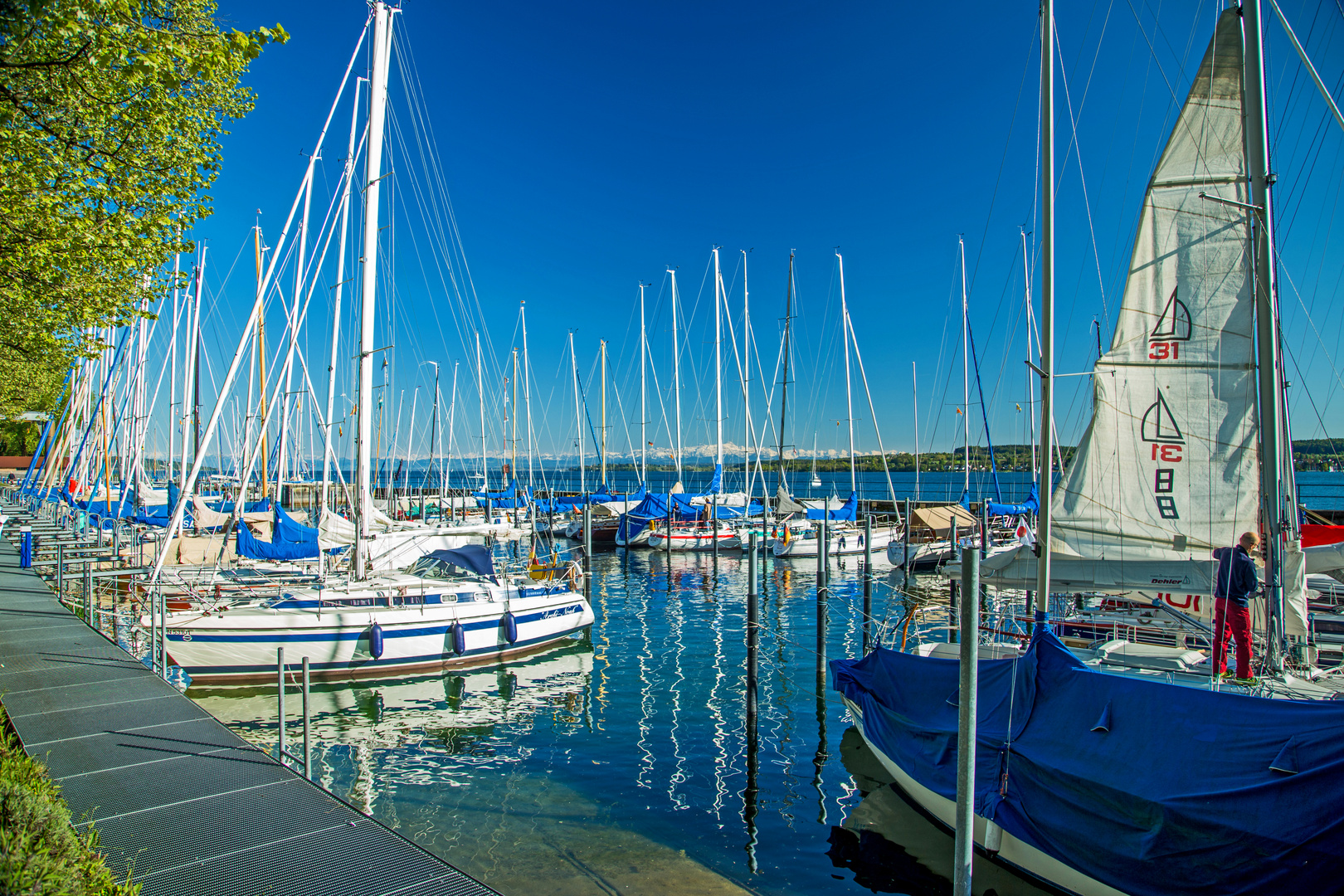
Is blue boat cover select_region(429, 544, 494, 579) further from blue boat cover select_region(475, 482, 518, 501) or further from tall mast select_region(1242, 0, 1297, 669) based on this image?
blue boat cover select_region(475, 482, 518, 501)

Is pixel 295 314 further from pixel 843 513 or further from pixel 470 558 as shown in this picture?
pixel 843 513

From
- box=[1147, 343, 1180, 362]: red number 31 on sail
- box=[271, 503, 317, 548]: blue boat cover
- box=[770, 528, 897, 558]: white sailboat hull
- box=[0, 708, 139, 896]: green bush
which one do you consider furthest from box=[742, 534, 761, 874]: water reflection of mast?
box=[770, 528, 897, 558]: white sailboat hull

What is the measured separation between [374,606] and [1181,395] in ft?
58.2

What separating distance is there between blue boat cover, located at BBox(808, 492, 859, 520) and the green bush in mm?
42183

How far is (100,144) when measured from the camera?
10.5 meters

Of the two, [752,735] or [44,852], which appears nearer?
[44,852]

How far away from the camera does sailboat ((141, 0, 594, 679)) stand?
54.6 ft

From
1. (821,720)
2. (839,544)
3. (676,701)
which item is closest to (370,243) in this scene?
(676,701)

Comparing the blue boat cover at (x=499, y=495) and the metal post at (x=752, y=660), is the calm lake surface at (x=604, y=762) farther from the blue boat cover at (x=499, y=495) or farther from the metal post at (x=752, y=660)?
the blue boat cover at (x=499, y=495)

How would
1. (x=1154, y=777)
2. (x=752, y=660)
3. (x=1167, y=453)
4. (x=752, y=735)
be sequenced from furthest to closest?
(x=752, y=660), (x=752, y=735), (x=1167, y=453), (x=1154, y=777)

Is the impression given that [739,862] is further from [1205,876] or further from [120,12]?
[120,12]

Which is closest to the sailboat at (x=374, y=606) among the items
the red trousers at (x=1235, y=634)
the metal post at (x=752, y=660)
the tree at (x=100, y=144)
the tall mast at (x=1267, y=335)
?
the tree at (x=100, y=144)

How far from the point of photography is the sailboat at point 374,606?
656 inches

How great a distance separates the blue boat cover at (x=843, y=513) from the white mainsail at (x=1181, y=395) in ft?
105
